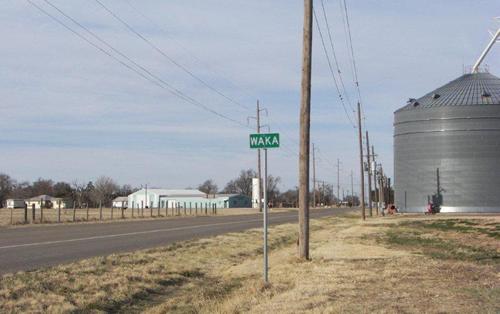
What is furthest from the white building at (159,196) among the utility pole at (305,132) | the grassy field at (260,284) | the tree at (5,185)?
the grassy field at (260,284)

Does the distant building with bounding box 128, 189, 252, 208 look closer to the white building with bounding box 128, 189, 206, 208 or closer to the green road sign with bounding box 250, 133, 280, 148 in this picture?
the white building with bounding box 128, 189, 206, 208

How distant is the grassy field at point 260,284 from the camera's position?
31.5 feet

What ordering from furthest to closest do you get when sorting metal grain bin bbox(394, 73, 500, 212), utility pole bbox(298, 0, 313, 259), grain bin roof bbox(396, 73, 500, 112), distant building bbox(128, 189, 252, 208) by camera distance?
distant building bbox(128, 189, 252, 208), grain bin roof bbox(396, 73, 500, 112), metal grain bin bbox(394, 73, 500, 212), utility pole bbox(298, 0, 313, 259)

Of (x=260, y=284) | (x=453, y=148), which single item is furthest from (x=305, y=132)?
(x=453, y=148)

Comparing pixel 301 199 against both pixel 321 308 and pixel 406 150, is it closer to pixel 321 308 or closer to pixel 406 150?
pixel 321 308

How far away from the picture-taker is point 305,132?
17031 mm

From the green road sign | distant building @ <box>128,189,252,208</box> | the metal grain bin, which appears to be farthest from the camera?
distant building @ <box>128,189,252,208</box>

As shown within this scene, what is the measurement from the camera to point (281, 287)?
11.6m

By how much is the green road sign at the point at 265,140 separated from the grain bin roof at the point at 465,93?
7396cm

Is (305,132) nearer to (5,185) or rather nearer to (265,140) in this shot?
(265,140)

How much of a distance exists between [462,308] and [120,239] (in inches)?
717

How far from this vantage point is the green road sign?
11.6 metres

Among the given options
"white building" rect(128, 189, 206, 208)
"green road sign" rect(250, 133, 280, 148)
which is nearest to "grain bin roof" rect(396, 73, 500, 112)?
"green road sign" rect(250, 133, 280, 148)

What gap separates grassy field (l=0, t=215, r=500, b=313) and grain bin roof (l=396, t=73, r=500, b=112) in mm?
66219
